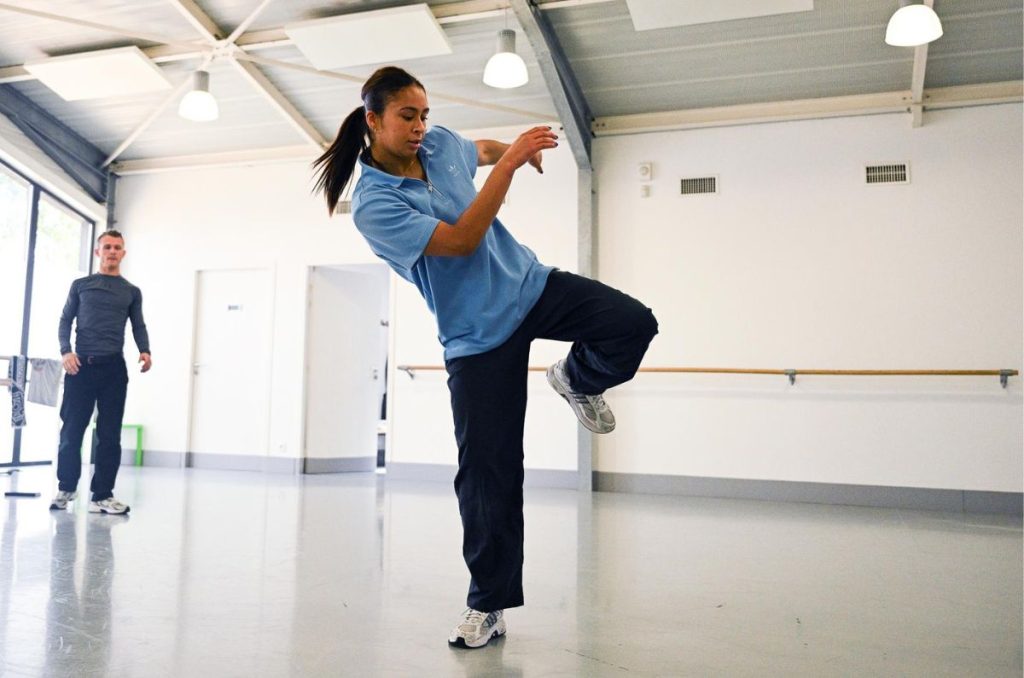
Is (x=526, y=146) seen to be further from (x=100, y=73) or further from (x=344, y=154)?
(x=100, y=73)

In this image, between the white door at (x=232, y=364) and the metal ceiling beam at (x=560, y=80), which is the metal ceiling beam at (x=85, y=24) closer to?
the metal ceiling beam at (x=560, y=80)

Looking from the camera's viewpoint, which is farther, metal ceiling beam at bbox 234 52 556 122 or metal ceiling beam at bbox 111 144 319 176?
metal ceiling beam at bbox 111 144 319 176

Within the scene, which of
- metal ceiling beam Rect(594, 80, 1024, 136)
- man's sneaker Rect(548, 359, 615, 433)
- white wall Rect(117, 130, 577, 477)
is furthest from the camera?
white wall Rect(117, 130, 577, 477)

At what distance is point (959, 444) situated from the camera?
18.6 feet

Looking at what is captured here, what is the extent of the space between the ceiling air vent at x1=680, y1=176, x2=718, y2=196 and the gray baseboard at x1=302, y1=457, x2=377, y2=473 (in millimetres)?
4265

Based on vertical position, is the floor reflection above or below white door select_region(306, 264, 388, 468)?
below

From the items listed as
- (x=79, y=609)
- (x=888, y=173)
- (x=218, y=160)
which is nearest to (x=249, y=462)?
(x=218, y=160)

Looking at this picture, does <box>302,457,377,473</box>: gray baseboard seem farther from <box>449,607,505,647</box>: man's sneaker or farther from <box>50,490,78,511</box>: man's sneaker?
<box>449,607,505,647</box>: man's sneaker

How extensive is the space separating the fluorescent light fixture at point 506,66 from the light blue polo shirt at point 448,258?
3.10m

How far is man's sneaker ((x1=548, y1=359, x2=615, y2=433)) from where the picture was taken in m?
2.22

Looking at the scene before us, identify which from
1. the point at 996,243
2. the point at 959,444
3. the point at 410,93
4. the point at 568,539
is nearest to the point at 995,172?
the point at 996,243

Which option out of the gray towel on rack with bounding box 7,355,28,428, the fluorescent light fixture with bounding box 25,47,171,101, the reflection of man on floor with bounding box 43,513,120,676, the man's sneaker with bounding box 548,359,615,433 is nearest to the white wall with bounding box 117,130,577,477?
the fluorescent light fixture with bounding box 25,47,171,101

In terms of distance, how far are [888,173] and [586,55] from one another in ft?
8.69

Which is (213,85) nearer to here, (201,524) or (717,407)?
(201,524)
